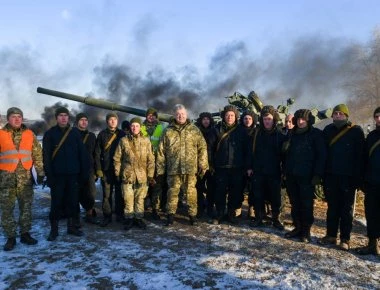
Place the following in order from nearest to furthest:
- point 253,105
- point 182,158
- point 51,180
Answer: point 51,180 → point 182,158 → point 253,105

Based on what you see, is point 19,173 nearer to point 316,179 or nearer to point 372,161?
point 316,179

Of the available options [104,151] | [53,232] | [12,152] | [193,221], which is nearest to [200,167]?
[193,221]

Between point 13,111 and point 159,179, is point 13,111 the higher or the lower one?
the higher one

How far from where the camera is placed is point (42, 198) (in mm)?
9219

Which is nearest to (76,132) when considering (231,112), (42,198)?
(231,112)

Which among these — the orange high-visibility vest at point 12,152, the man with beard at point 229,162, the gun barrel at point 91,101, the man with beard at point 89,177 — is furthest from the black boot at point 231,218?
the gun barrel at point 91,101

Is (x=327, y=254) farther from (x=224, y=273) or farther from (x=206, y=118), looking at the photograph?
(x=206, y=118)

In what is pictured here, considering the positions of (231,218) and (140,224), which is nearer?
(140,224)

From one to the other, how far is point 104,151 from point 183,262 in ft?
9.03

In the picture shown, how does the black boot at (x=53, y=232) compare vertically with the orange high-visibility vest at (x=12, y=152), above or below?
below

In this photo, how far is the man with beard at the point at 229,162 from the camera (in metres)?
6.68

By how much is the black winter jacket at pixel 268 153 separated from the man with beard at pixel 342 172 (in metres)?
0.91

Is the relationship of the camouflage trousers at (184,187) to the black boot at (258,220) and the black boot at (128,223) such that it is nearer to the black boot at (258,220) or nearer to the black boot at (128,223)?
the black boot at (128,223)

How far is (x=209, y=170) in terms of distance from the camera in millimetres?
7004
